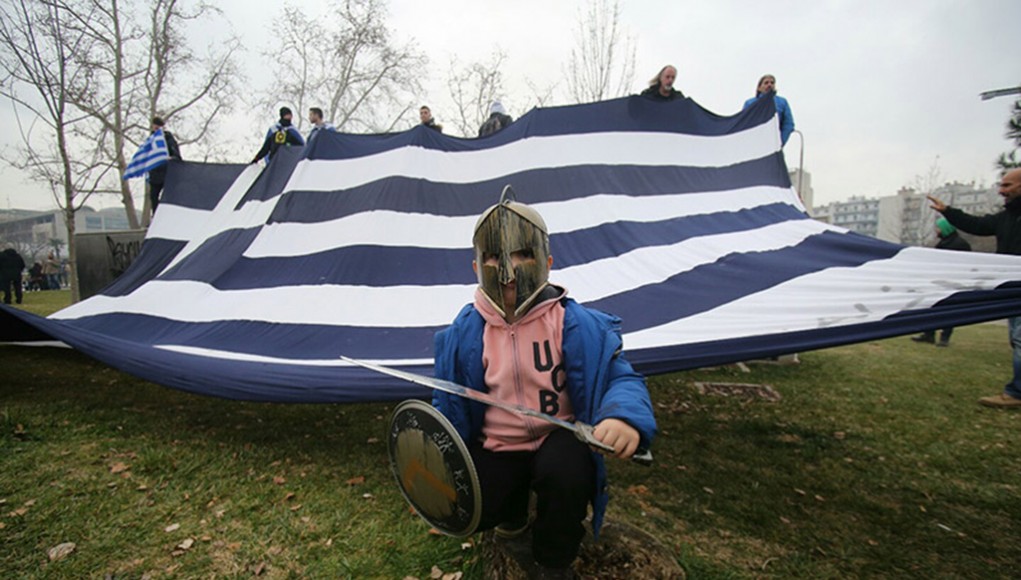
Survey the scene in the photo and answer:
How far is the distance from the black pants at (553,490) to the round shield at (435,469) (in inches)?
3.9

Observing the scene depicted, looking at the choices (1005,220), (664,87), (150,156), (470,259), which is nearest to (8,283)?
(150,156)

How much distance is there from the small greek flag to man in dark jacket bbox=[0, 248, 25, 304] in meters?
8.45

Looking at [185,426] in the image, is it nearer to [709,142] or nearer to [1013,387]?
[709,142]

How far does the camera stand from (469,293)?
119 inches

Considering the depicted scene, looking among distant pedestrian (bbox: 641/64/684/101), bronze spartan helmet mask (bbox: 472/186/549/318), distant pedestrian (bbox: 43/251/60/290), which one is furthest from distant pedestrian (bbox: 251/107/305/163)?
distant pedestrian (bbox: 43/251/60/290)

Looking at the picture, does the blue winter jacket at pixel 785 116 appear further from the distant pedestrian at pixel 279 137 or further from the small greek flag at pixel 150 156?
the small greek flag at pixel 150 156

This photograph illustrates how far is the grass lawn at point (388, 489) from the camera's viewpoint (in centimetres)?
187

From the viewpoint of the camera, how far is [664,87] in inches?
160

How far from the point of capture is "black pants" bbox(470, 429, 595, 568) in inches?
48.7

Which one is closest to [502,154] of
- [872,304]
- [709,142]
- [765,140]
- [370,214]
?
[370,214]

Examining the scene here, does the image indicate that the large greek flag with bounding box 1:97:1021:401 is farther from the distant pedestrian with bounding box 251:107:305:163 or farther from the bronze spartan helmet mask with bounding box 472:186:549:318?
the bronze spartan helmet mask with bounding box 472:186:549:318

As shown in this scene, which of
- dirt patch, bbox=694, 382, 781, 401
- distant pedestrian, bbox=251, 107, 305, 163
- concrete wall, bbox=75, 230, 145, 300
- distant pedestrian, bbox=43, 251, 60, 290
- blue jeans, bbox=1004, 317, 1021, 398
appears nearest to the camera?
blue jeans, bbox=1004, 317, 1021, 398

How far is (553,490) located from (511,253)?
662mm

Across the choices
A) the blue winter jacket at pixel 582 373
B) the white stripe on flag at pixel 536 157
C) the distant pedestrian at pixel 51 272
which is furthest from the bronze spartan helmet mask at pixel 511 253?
the distant pedestrian at pixel 51 272
